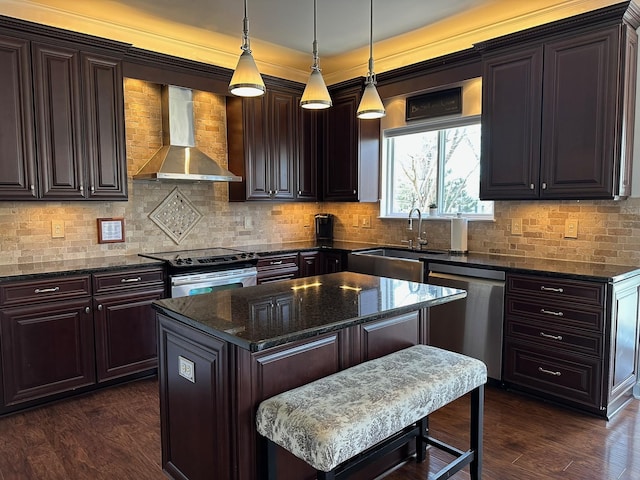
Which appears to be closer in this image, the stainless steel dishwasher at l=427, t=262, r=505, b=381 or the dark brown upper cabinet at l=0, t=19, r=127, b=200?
the dark brown upper cabinet at l=0, t=19, r=127, b=200

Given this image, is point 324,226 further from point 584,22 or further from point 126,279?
point 584,22

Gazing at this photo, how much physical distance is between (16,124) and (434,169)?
358 cm

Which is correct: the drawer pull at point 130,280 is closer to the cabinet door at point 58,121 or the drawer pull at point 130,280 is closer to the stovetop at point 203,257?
the stovetop at point 203,257

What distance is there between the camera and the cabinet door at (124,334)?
10.9ft

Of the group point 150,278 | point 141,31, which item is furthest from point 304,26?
point 150,278

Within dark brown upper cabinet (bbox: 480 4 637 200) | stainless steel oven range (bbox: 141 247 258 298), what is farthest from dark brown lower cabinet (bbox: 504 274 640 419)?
stainless steel oven range (bbox: 141 247 258 298)

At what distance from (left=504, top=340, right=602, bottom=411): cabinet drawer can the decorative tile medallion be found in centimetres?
306

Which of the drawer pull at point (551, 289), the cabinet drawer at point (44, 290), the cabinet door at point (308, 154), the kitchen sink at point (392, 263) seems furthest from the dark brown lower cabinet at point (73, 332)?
the drawer pull at point (551, 289)

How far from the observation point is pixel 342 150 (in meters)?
4.93

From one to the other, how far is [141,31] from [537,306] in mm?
4024

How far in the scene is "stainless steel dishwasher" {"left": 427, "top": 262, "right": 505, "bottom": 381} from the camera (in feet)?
10.9

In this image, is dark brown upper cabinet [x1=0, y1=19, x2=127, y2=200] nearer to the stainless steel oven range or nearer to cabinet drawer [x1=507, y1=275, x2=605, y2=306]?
the stainless steel oven range

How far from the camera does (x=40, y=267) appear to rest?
3238 millimetres

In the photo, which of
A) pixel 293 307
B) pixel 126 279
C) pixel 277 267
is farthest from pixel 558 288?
pixel 126 279
